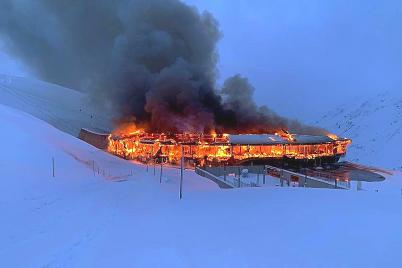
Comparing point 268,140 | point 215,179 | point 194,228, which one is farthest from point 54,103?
point 194,228

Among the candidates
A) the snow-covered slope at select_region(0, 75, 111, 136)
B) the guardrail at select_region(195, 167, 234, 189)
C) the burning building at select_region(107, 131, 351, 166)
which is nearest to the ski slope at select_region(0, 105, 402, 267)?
the guardrail at select_region(195, 167, 234, 189)

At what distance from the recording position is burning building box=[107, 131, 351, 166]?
3391cm

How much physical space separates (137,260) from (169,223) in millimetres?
2818

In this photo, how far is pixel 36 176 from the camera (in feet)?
50.6

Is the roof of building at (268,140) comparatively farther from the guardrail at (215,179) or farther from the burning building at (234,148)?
the guardrail at (215,179)

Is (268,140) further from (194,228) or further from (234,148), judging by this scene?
(194,228)

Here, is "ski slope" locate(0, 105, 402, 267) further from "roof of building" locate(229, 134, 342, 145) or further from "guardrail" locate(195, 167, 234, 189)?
"roof of building" locate(229, 134, 342, 145)

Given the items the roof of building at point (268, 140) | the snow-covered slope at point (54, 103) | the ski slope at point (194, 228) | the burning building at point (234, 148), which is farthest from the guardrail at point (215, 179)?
the snow-covered slope at point (54, 103)

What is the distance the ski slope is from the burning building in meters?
18.8

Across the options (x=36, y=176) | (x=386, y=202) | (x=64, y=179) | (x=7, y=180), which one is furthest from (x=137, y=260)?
(x=64, y=179)

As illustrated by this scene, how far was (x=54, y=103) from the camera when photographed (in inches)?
2532

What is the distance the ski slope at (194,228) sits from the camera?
6.91m

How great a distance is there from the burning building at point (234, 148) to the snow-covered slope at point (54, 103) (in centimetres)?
2548

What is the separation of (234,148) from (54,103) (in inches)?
1530
